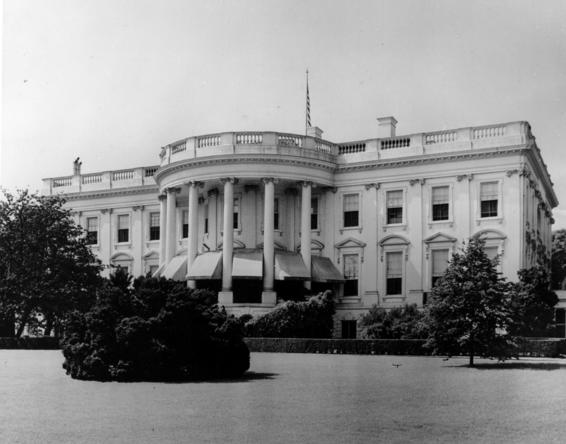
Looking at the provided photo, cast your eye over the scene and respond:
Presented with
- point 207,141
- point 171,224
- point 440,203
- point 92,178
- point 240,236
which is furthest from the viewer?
point 92,178

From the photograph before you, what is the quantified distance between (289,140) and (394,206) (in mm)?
7844

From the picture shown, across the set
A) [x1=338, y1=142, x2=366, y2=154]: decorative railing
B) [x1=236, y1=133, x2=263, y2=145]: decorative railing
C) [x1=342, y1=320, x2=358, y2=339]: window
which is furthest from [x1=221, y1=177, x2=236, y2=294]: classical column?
[x1=342, y1=320, x2=358, y2=339]: window

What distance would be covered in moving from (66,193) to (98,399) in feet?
153

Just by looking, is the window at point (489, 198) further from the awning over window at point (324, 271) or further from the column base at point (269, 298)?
the column base at point (269, 298)

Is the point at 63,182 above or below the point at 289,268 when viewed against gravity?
above

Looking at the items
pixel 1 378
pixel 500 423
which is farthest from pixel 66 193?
pixel 500 423

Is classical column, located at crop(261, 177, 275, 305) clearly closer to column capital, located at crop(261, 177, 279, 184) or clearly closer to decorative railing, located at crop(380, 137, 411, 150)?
column capital, located at crop(261, 177, 279, 184)

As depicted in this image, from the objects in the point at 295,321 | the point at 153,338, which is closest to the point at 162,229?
the point at 295,321

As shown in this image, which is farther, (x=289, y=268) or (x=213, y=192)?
(x=213, y=192)

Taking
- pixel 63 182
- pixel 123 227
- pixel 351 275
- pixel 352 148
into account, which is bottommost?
pixel 351 275

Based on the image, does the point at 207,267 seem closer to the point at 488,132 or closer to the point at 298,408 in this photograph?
the point at 488,132

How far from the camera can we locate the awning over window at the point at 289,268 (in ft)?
157

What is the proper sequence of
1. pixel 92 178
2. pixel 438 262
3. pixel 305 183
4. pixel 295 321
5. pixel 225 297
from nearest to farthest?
pixel 295 321 → pixel 225 297 → pixel 438 262 → pixel 305 183 → pixel 92 178

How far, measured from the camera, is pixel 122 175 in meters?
60.7
